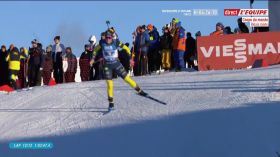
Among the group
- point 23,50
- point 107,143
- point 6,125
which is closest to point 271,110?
point 107,143

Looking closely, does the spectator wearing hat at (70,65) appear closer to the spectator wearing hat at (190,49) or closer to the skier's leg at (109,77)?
the spectator wearing hat at (190,49)

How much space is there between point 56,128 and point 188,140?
3.85 meters

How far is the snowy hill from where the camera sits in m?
13.5

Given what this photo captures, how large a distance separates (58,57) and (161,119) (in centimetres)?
978

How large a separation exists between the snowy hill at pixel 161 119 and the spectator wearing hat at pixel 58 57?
3299 mm

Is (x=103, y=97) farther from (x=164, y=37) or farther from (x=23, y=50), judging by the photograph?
(x=23, y=50)

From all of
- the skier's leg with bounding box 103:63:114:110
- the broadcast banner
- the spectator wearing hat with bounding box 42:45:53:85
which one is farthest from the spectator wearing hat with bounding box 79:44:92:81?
the skier's leg with bounding box 103:63:114:110

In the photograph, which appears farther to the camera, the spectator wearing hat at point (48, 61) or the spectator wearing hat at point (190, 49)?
the spectator wearing hat at point (48, 61)

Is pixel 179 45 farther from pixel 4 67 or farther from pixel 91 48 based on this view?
pixel 4 67

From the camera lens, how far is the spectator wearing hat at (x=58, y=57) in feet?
81.4

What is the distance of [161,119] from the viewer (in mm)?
15727

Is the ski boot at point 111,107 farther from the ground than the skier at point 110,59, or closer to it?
closer to it

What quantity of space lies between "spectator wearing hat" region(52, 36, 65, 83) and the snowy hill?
10.8 feet

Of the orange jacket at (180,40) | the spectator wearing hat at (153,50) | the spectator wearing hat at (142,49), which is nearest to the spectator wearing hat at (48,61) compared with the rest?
the spectator wearing hat at (142,49)
